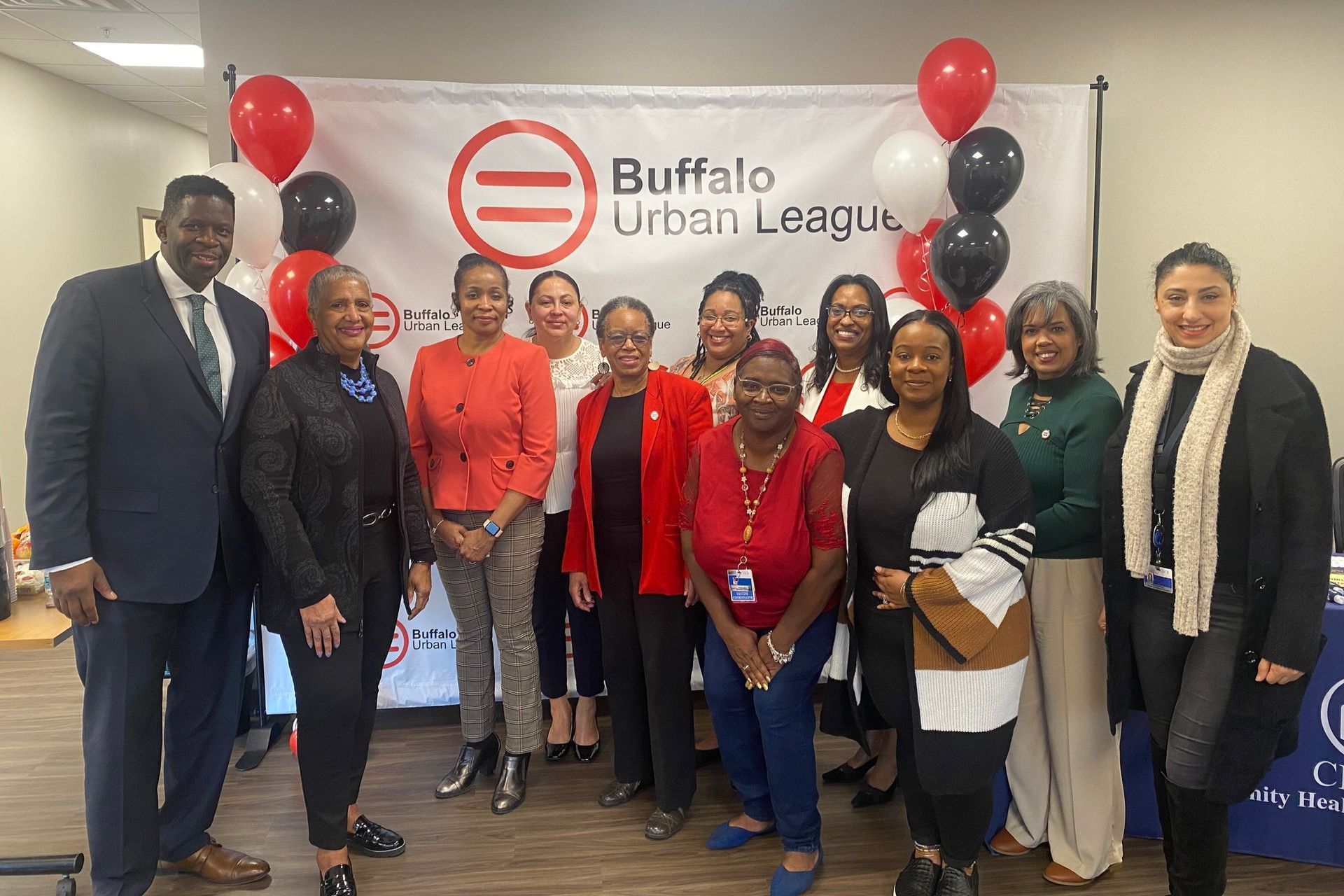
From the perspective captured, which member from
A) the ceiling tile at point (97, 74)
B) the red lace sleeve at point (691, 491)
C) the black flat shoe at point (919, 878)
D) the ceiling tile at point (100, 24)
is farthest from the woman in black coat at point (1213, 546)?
the ceiling tile at point (97, 74)

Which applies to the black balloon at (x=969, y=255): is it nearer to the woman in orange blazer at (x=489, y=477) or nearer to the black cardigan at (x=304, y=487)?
the woman in orange blazer at (x=489, y=477)

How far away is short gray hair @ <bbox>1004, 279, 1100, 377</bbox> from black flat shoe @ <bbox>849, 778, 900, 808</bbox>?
153cm

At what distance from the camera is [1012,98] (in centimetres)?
346

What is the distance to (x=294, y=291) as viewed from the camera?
302 cm

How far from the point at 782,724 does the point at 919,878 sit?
1.84ft

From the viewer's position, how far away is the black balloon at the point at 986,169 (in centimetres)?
312

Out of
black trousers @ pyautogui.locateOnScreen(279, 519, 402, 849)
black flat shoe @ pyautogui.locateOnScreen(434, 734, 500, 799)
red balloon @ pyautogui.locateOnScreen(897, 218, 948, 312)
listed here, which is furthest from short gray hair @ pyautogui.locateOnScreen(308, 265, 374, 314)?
red balloon @ pyautogui.locateOnScreen(897, 218, 948, 312)

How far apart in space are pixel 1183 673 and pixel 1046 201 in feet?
7.33

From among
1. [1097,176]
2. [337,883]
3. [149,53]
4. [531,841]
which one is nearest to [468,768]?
[531,841]

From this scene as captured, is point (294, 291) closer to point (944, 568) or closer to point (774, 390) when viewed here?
point (774, 390)

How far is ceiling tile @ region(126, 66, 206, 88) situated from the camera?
19.6 ft

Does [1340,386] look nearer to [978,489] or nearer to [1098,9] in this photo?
[1098,9]

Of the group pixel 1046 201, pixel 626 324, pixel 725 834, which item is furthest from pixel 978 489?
pixel 1046 201

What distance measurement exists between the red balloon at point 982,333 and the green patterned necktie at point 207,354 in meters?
2.60
